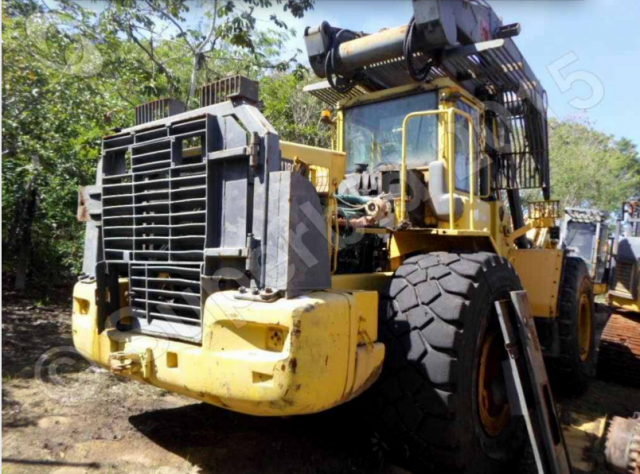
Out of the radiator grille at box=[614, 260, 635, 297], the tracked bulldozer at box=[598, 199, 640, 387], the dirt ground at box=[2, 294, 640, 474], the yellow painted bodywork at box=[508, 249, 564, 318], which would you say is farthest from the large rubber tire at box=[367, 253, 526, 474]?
the radiator grille at box=[614, 260, 635, 297]

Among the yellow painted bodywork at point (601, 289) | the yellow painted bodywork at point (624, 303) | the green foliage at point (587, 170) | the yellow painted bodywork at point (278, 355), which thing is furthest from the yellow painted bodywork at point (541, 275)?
the green foliage at point (587, 170)

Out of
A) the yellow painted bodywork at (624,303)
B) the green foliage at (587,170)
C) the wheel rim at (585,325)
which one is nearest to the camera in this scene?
the wheel rim at (585,325)

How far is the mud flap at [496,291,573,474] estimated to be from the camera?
283cm

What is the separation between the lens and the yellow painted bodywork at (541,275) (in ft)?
16.0

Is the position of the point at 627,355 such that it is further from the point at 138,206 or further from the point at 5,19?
the point at 5,19

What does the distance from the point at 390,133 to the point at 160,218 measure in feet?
7.15

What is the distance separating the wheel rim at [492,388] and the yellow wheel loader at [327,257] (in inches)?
0.6

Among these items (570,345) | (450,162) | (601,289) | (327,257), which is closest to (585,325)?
(570,345)

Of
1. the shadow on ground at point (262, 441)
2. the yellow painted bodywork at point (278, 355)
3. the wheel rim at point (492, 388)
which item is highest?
the yellow painted bodywork at point (278, 355)

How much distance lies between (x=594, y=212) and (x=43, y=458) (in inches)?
492

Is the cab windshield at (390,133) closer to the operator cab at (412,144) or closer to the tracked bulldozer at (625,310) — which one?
the operator cab at (412,144)

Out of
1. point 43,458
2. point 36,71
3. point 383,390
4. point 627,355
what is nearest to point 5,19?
point 36,71

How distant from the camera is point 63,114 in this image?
6.62m

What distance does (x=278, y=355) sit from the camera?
227 centimetres
